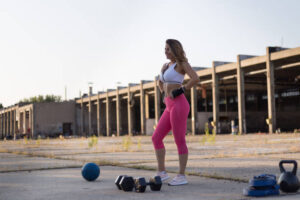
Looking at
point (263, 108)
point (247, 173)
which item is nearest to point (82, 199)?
point (247, 173)

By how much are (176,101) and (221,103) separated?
64.5m

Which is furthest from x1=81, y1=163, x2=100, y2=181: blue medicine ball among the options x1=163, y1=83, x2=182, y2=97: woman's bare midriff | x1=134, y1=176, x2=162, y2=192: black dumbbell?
x1=163, y1=83, x2=182, y2=97: woman's bare midriff

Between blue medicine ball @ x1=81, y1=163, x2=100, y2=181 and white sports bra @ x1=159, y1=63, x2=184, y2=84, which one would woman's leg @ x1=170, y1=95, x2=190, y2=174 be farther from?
blue medicine ball @ x1=81, y1=163, x2=100, y2=181

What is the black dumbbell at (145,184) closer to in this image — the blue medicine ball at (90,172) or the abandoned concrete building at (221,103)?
the blue medicine ball at (90,172)

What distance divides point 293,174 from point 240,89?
34786 mm

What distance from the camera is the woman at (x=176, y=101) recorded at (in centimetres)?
473

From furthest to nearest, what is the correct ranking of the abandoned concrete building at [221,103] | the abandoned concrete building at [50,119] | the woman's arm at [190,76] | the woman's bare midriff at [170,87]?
the abandoned concrete building at [50,119] < the abandoned concrete building at [221,103] < the woman's bare midriff at [170,87] < the woman's arm at [190,76]

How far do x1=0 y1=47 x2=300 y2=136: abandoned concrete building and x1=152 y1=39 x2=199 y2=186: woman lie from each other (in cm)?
2788

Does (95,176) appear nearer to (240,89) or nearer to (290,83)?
(240,89)

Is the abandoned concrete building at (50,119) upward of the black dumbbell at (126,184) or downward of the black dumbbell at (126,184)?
upward

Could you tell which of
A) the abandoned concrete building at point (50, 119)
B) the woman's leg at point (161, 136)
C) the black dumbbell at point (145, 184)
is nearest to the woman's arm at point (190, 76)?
the woman's leg at point (161, 136)

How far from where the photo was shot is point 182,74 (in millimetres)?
4863

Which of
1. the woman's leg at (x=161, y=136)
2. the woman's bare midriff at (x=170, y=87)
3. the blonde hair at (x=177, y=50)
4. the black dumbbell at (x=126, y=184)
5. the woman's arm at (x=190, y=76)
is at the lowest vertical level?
the black dumbbell at (x=126, y=184)

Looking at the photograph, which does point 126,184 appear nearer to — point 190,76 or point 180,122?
point 180,122
